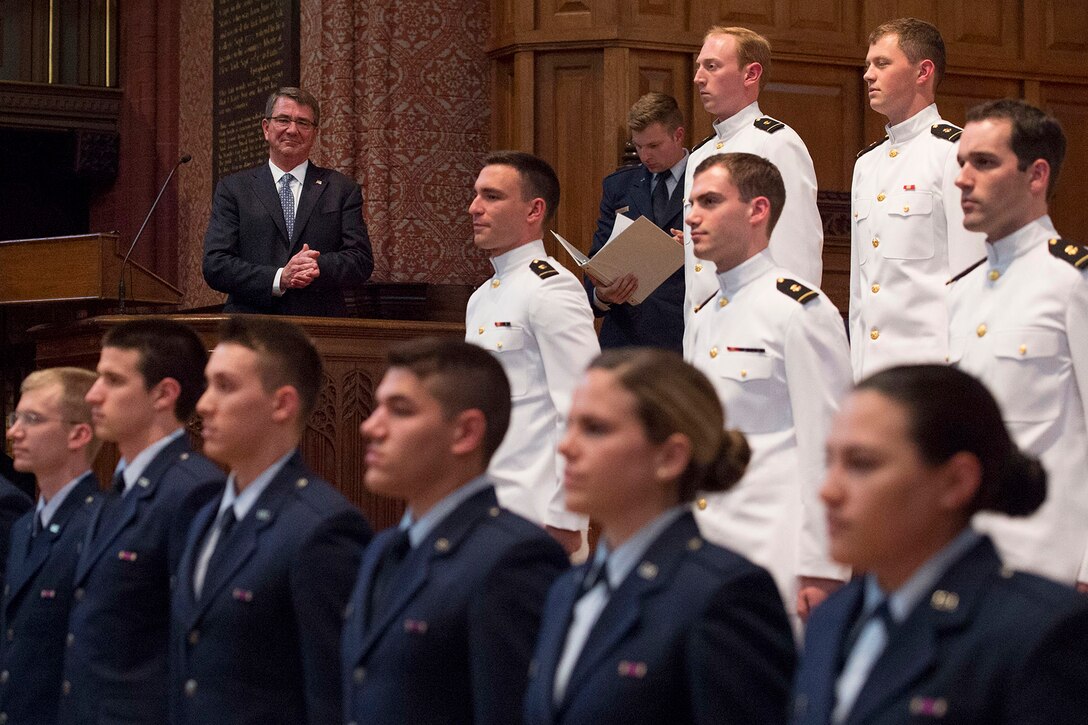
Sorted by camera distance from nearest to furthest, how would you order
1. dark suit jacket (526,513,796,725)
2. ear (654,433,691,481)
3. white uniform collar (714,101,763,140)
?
dark suit jacket (526,513,796,725)
ear (654,433,691,481)
white uniform collar (714,101,763,140)

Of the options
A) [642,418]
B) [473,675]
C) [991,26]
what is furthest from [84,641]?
[991,26]

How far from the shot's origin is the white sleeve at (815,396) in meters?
3.03

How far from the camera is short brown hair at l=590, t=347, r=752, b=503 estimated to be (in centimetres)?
215

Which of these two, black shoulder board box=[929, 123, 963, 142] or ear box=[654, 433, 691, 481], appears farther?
black shoulder board box=[929, 123, 963, 142]

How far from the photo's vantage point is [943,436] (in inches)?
71.0

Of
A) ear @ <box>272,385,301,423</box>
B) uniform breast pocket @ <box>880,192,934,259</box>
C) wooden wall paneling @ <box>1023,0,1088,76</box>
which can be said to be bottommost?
ear @ <box>272,385,301,423</box>

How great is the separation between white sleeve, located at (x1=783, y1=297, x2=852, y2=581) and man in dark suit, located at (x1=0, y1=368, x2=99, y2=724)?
56.0 inches

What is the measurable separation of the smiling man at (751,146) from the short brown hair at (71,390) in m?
1.42

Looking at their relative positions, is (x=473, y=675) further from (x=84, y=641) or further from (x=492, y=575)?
(x=84, y=641)

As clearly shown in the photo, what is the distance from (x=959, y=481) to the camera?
180 cm

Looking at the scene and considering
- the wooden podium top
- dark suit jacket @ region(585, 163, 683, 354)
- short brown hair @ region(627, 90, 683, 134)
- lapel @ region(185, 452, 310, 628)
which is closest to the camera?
lapel @ region(185, 452, 310, 628)

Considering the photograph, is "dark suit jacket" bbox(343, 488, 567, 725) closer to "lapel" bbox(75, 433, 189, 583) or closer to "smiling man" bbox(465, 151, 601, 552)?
"lapel" bbox(75, 433, 189, 583)

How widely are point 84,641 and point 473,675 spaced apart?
102 centimetres

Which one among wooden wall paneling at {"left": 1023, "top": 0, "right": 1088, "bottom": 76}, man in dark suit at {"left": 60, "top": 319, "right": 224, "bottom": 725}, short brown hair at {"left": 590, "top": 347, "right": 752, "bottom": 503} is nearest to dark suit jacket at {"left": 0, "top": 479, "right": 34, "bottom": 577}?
man in dark suit at {"left": 60, "top": 319, "right": 224, "bottom": 725}
